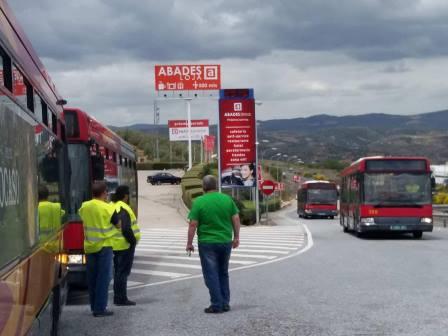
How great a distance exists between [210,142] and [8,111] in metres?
92.6

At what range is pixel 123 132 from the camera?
12662cm

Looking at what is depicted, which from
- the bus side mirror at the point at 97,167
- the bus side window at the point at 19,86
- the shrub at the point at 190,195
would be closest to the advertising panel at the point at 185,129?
the shrub at the point at 190,195

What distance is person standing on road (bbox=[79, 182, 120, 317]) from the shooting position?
11.7 meters

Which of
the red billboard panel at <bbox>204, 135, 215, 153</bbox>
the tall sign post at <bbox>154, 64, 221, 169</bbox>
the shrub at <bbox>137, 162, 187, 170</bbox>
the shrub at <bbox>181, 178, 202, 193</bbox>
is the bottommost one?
the shrub at <bbox>181, 178, 202, 193</bbox>

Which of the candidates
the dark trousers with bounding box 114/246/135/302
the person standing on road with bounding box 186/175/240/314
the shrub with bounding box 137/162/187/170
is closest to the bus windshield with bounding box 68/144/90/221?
the dark trousers with bounding box 114/246/135/302

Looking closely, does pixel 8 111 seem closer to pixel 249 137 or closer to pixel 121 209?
pixel 121 209

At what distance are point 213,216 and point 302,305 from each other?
173 cm

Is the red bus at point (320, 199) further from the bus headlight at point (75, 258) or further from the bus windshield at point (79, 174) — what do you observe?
the bus headlight at point (75, 258)

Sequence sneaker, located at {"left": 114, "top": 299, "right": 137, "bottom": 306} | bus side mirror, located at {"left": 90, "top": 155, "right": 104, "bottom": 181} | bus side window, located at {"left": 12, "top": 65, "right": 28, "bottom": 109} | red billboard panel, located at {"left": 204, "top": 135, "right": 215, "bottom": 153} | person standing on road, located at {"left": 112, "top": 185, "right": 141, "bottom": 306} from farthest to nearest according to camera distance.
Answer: red billboard panel, located at {"left": 204, "top": 135, "right": 215, "bottom": 153}
bus side mirror, located at {"left": 90, "top": 155, "right": 104, "bottom": 181}
sneaker, located at {"left": 114, "top": 299, "right": 137, "bottom": 306}
person standing on road, located at {"left": 112, "top": 185, "right": 141, "bottom": 306}
bus side window, located at {"left": 12, "top": 65, "right": 28, "bottom": 109}

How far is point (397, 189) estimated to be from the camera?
30016 millimetres

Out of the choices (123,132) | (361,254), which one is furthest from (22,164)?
(123,132)

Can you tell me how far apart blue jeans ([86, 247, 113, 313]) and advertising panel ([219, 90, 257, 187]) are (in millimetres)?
37924

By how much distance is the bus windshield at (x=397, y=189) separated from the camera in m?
29.9

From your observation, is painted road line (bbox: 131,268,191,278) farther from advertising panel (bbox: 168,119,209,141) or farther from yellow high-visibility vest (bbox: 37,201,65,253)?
advertising panel (bbox: 168,119,209,141)
